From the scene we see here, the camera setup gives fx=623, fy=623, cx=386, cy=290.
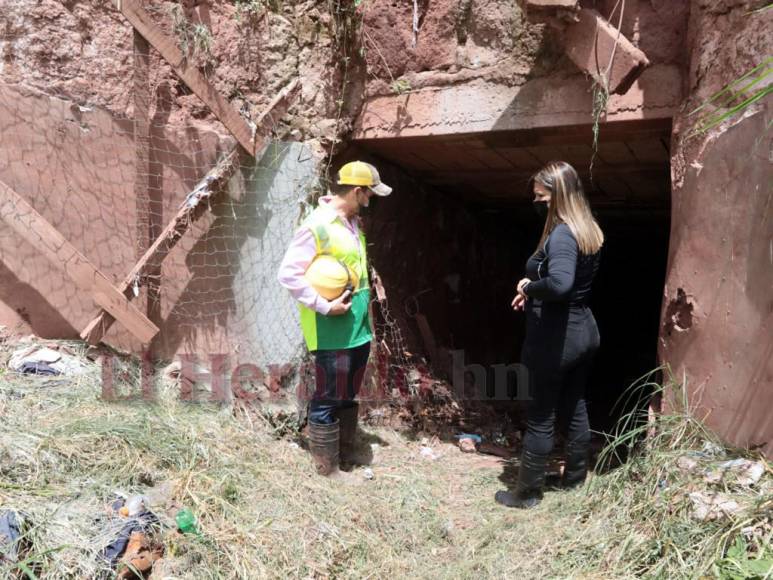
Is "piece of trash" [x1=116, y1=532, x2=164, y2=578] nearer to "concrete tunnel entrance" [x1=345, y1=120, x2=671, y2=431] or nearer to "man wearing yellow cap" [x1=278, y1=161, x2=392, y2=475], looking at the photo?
"man wearing yellow cap" [x1=278, y1=161, x2=392, y2=475]

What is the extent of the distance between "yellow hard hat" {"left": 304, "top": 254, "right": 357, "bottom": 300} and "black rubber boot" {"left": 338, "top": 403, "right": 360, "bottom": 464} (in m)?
0.70

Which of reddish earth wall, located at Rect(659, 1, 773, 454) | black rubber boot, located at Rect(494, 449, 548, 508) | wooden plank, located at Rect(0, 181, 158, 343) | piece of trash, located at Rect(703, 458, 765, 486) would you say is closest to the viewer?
piece of trash, located at Rect(703, 458, 765, 486)

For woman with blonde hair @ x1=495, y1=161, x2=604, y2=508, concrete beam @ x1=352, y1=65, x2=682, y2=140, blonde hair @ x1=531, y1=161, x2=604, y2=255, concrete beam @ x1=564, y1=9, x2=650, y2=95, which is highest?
concrete beam @ x1=564, y1=9, x2=650, y2=95

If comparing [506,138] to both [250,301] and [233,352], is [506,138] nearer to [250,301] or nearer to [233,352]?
[250,301]

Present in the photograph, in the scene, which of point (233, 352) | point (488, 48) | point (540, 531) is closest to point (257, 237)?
point (233, 352)

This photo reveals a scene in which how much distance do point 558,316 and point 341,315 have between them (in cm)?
102

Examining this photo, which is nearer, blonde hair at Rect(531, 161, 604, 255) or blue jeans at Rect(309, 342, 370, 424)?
blonde hair at Rect(531, 161, 604, 255)

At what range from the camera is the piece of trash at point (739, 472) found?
7.59 feet

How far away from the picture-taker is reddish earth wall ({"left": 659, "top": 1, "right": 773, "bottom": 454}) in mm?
2453

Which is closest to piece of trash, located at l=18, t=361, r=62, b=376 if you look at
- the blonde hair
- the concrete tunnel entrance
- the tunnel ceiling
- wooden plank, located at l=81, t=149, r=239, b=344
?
wooden plank, located at l=81, t=149, r=239, b=344

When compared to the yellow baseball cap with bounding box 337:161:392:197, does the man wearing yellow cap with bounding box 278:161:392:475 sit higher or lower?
lower

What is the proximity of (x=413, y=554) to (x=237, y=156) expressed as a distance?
2.32 meters

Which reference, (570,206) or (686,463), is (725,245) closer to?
(570,206)

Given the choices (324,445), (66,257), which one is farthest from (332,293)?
(66,257)
